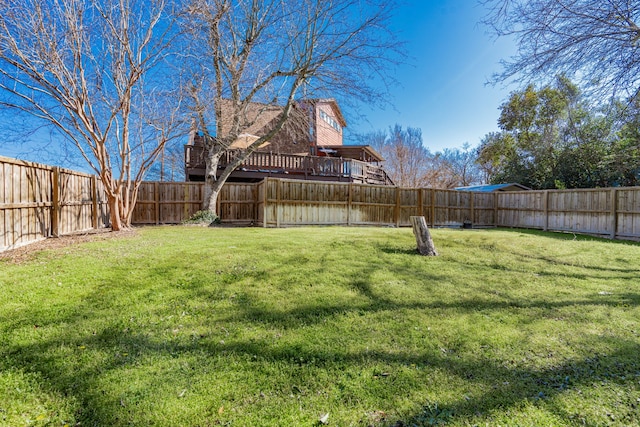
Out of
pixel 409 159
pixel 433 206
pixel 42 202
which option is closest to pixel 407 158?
pixel 409 159

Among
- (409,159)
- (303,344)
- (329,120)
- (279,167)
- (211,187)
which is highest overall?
(329,120)

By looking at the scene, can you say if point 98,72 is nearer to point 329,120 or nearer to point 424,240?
point 424,240

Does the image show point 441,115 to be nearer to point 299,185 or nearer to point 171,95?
point 299,185

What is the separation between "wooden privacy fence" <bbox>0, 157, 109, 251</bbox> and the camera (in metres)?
5.48

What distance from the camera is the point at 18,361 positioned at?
2326 mm

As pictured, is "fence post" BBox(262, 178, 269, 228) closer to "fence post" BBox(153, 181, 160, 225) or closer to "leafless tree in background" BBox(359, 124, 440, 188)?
"fence post" BBox(153, 181, 160, 225)

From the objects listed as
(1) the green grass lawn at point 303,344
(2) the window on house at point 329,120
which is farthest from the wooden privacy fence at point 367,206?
(2) the window on house at point 329,120

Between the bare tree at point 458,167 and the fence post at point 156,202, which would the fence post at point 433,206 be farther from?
the bare tree at point 458,167

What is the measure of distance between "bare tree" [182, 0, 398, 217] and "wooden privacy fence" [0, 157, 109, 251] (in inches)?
154

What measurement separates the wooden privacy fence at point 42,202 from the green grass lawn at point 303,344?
4.45 ft

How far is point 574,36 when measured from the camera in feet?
18.4

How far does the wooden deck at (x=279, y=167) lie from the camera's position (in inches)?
550

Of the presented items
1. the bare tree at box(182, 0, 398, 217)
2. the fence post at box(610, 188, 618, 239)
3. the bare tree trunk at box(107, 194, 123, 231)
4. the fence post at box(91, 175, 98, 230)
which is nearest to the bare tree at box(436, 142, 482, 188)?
the fence post at box(610, 188, 618, 239)

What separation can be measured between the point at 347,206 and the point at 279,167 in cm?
456
